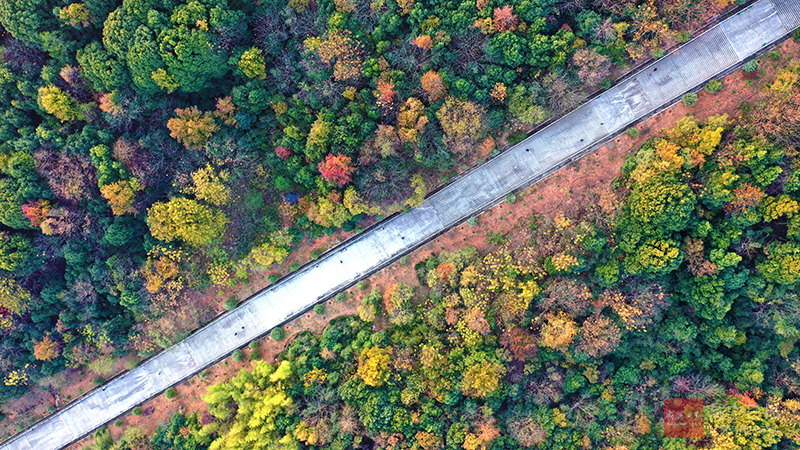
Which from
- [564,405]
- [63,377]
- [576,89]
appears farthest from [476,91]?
[63,377]

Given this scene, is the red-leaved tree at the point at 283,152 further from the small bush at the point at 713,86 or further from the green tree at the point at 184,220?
the small bush at the point at 713,86

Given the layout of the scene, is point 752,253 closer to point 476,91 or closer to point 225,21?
point 476,91

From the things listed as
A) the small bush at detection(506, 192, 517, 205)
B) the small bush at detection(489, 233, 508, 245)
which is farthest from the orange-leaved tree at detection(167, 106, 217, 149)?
the small bush at detection(506, 192, 517, 205)

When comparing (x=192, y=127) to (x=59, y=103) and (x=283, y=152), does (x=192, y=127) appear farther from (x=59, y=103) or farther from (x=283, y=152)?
(x=59, y=103)

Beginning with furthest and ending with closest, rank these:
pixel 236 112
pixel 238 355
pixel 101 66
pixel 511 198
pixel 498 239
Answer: pixel 238 355 < pixel 498 239 < pixel 511 198 < pixel 236 112 < pixel 101 66

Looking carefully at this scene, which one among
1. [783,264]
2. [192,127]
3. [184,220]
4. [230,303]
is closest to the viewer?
[783,264]

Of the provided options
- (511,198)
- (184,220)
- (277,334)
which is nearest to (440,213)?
(511,198)
